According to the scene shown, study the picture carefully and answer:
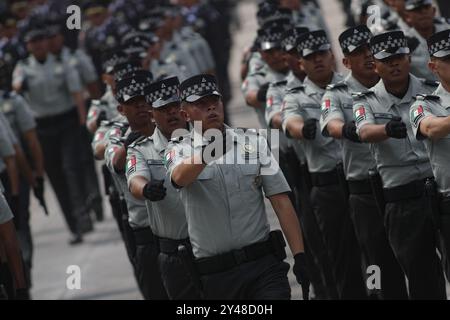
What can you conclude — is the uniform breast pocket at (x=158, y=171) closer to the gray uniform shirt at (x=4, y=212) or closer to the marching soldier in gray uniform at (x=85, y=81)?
the gray uniform shirt at (x=4, y=212)

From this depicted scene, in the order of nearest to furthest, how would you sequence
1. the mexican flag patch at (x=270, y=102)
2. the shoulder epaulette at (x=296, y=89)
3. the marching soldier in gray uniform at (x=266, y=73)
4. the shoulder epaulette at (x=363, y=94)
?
the shoulder epaulette at (x=363, y=94)
the shoulder epaulette at (x=296, y=89)
the mexican flag patch at (x=270, y=102)
the marching soldier in gray uniform at (x=266, y=73)

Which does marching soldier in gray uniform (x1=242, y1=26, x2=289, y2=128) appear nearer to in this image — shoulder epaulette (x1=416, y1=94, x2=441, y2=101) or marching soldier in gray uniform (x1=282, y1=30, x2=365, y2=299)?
marching soldier in gray uniform (x1=282, y1=30, x2=365, y2=299)

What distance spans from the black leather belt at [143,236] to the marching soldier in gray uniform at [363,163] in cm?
145

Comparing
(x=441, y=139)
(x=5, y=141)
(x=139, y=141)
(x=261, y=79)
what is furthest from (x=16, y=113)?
(x=441, y=139)

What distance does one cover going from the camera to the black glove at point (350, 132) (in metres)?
9.58

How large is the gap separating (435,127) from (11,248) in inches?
121

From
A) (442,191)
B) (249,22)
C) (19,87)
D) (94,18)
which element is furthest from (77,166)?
(249,22)

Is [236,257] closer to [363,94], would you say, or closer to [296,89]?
[363,94]

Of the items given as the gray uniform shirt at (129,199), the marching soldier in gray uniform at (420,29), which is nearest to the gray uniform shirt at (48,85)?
the marching soldier in gray uniform at (420,29)

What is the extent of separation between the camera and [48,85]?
653 inches

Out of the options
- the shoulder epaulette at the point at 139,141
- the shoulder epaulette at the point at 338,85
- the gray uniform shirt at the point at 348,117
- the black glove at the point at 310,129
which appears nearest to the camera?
the shoulder epaulette at the point at 139,141

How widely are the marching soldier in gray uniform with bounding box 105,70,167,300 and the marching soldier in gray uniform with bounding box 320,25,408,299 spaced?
127 centimetres
